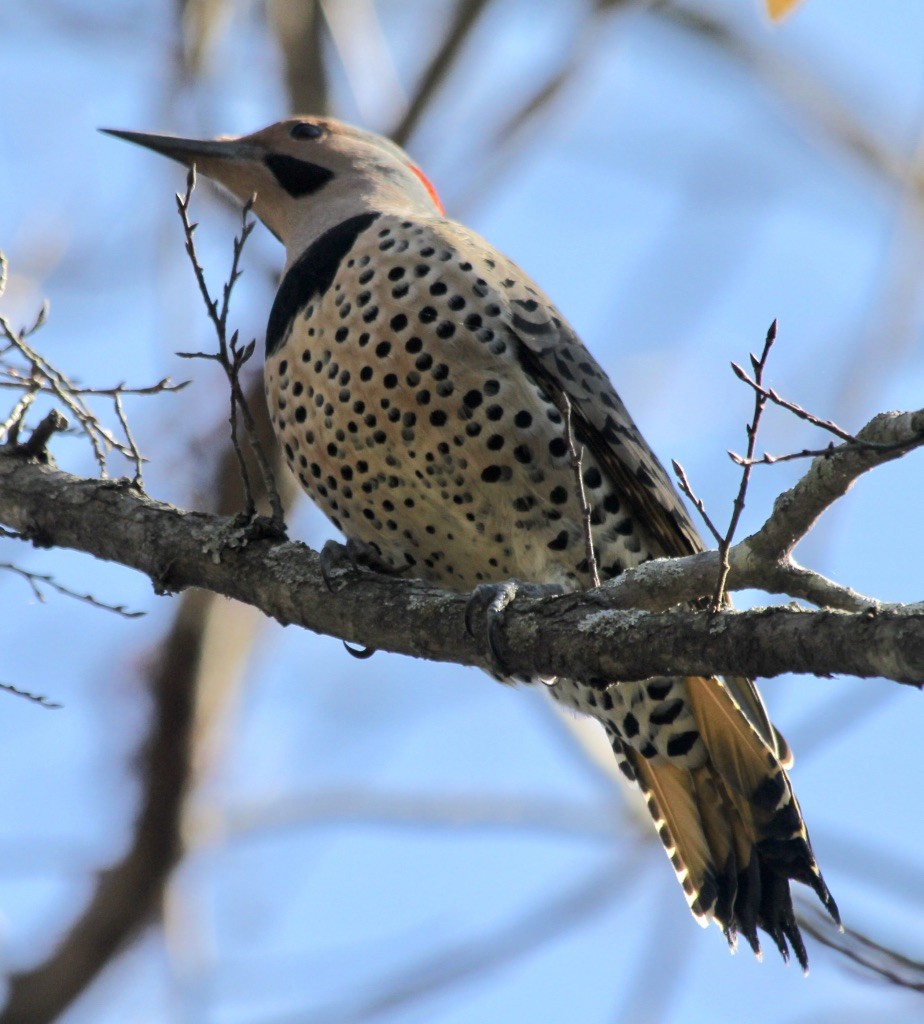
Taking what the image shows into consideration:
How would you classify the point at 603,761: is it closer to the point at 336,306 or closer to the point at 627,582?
the point at 336,306

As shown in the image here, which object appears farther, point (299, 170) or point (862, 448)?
point (299, 170)

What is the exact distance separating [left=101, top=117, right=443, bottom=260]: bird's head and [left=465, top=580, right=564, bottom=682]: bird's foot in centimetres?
223

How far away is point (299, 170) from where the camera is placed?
5.39 meters

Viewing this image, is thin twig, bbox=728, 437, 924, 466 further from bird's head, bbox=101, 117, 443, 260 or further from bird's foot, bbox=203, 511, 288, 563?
bird's head, bbox=101, 117, 443, 260

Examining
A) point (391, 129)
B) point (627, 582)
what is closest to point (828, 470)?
point (627, 582)

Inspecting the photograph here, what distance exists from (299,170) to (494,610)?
2.76 m

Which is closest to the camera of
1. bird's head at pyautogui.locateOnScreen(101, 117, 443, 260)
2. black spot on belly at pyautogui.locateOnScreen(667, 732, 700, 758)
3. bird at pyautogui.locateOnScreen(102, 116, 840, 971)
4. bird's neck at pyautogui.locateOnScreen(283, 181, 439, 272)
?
bird at pyautogui.locateOnScreen(102, 116, 840, 971)

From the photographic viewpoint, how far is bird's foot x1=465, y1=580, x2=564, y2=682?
3.21 metres

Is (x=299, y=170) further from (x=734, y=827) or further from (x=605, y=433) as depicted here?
(x=734, y=827)

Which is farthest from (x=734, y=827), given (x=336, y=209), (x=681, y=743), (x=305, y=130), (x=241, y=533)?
(x=305, y=130)

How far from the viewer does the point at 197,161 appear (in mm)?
5383

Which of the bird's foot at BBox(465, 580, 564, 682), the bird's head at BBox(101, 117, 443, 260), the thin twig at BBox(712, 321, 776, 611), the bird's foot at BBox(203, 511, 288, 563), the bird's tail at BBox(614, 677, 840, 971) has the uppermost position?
the thin twig at BBox(712, 321, 776, 611)

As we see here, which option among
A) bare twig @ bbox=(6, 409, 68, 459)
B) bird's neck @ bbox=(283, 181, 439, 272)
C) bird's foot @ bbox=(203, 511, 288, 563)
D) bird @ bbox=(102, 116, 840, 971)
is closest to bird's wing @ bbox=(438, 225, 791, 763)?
bird @ bbox=(102, 116, 840, 971)

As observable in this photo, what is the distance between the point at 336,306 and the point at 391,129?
113 inches
